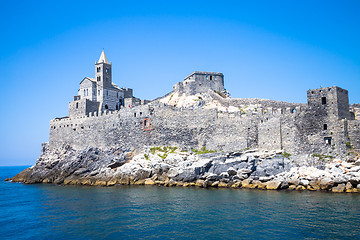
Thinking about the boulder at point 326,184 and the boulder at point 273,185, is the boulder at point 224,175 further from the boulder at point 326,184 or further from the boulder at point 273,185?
the boulder at point 326,184

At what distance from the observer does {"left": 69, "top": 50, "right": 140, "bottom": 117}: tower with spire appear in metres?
53.3

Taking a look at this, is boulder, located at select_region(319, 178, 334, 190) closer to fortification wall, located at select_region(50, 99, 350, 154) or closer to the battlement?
fortification wall, located at select_region(50, 99, 350, 154)

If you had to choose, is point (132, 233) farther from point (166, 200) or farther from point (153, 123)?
point (153, 123)

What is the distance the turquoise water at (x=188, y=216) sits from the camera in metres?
17.8

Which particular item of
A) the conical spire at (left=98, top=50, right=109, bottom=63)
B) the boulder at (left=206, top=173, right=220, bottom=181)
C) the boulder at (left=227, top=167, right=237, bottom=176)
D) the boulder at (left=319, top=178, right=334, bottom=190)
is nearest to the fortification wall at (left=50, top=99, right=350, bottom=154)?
the boulder at (left=319, top=178, right=334, bottom=190)

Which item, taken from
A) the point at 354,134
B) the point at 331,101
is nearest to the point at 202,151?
the point at 331,101

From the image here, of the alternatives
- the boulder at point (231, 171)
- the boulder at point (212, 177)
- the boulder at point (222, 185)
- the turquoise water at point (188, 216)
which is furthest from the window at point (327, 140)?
the boulder at point (212, 177)

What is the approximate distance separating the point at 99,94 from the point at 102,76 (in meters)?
3.53

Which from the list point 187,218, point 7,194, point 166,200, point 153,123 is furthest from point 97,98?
point 187,218

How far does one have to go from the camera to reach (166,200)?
1054 inches

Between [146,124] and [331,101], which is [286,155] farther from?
[146,124]

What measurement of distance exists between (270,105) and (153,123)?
16871 mm

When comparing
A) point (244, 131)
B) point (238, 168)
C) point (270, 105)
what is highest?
point (270, 105)

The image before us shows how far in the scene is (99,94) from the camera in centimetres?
5634
